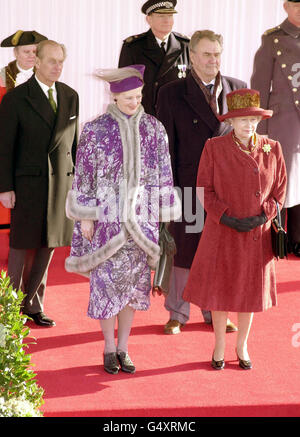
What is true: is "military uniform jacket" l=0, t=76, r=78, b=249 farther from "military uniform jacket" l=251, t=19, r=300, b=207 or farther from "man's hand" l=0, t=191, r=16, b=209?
"military uniform jacket" l=251, t=19, r=300, b=207

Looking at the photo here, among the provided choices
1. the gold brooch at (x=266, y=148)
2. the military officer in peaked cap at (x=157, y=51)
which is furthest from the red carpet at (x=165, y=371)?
the military officer in peaked cap at (x=157, y=51)

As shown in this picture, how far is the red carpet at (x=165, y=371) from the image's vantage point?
151 inches

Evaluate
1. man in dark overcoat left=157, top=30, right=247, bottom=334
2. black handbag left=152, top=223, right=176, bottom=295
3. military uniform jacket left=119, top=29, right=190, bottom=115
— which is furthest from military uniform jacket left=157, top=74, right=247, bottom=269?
military uniform jacket left=119, top=29, right=190, bottom=115

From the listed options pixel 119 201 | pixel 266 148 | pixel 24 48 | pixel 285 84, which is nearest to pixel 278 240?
pixel 266 148

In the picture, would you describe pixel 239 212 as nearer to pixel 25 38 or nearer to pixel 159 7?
pixel 159 7

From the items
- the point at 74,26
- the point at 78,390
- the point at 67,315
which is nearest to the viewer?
the point at 78,390

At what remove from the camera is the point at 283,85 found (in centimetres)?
638

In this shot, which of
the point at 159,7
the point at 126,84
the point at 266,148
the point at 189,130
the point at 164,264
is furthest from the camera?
the point at 159,7

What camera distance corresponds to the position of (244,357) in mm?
4363

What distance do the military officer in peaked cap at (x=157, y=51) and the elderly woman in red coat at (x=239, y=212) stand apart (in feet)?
Answer: 5.51

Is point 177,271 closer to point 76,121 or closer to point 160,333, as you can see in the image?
point 160,333

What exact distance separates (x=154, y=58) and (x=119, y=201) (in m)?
2.01
